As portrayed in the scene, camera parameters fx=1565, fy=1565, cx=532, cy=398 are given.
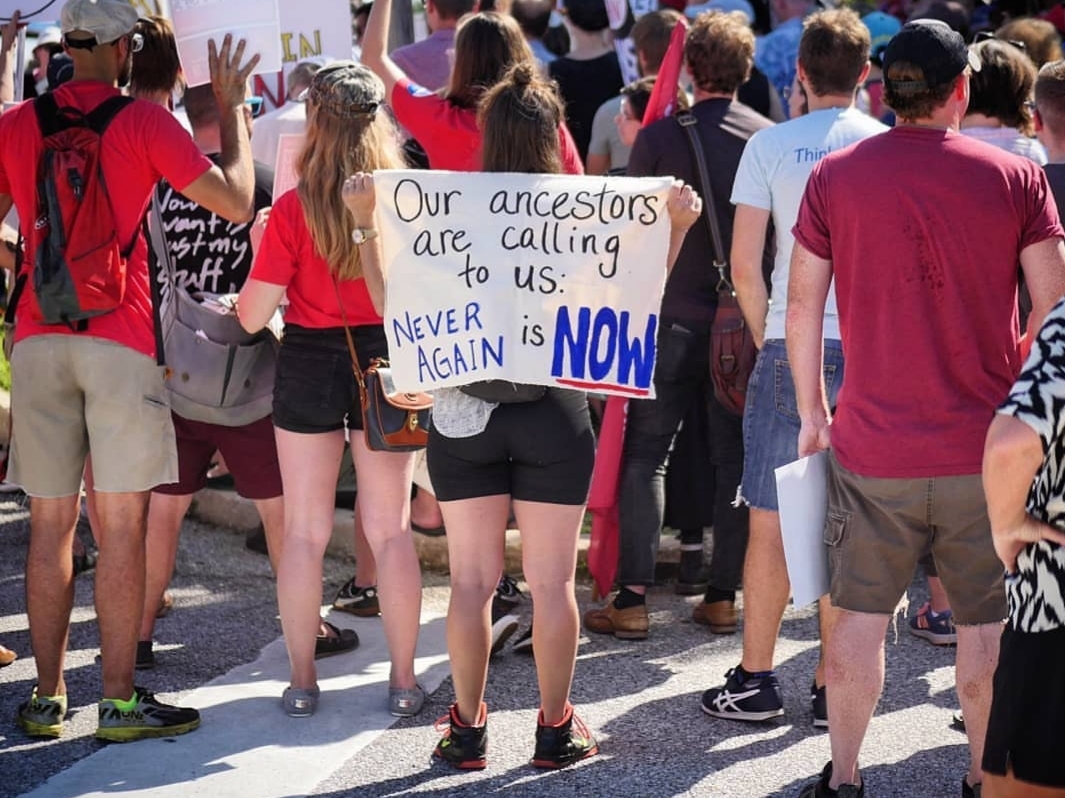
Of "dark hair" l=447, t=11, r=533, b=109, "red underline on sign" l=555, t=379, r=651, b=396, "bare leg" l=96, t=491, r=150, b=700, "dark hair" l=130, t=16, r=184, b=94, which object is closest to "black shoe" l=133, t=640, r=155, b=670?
"bare leg" l=96, t=491, r=150, b=700

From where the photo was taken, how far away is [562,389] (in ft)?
14.9

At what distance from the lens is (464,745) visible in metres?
4.65

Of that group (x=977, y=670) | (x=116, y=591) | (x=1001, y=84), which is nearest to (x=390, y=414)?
(x=116, y=591)

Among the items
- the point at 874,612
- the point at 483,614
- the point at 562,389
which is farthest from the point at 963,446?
the point at 483,614

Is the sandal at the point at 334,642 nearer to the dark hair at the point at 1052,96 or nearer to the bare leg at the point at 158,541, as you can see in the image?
the bare leg at the point at 158,541

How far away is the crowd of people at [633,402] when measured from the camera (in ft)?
12.8

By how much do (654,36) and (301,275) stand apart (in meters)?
2.70

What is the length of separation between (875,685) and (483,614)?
1.18 metres

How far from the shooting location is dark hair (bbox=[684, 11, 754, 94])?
5.72 metres

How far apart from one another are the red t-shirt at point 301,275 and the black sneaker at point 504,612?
128cm

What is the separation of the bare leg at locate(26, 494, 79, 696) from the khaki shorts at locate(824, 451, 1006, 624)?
241cm

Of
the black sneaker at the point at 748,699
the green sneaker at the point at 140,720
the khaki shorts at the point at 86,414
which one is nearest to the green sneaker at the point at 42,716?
the green sneaker at the point at 140,720

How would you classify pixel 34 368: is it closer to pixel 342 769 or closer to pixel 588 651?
pixel 342 769

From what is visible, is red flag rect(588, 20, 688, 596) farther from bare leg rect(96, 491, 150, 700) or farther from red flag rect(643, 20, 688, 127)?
bare leg rect(96, 491, 150, 700)
